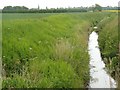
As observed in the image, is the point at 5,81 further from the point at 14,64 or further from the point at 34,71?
the point at 14,64

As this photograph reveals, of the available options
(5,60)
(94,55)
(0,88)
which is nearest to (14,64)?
(5,60)

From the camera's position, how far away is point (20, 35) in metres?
15.9

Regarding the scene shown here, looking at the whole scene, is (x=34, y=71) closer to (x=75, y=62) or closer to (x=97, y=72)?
(x=75, y=62)

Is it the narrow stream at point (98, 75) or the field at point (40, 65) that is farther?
the narrow stream at point (98, 75)

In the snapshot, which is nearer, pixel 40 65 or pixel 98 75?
pixel 40 65

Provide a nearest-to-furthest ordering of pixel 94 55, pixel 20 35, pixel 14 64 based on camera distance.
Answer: pixel 14 64 < pixel 20 35 < pixel 94 55

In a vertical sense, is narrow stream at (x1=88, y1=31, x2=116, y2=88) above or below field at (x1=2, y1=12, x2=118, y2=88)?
below

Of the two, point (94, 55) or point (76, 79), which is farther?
point (94, 55)

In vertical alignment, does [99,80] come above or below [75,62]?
below

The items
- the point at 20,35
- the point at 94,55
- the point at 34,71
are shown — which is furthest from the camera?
the point at 94,55

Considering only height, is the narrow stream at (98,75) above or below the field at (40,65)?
below

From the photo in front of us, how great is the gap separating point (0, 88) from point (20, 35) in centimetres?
751

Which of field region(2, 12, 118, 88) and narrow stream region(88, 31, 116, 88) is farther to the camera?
narrow stream region(88, 31, 116, 88)

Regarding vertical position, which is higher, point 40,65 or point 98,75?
point 40,65
